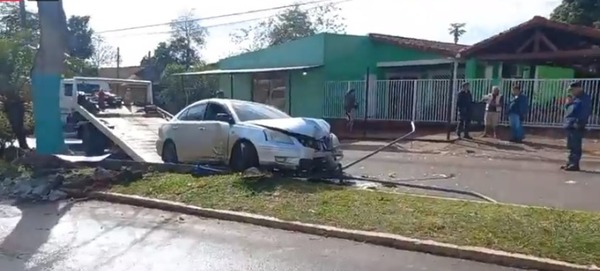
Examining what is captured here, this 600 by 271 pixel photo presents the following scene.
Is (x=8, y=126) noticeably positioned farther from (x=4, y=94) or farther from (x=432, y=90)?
(x=432, y=90)

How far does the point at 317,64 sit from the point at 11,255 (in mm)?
18442

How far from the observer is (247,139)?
9.49 metres

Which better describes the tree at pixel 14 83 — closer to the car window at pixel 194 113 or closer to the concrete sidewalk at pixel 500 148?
the car window at pixel 194 113

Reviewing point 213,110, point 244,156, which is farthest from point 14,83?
point 244,156

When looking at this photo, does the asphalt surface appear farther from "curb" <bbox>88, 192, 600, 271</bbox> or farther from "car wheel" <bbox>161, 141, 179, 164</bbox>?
"car wheel" <bbox>161, 141, 179, 164</bbox>

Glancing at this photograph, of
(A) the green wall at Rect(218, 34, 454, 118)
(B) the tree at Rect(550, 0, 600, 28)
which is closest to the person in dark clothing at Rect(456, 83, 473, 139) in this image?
(A) the green wall at Rect(218, 34, 454, 118)

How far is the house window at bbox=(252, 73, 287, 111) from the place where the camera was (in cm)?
2588

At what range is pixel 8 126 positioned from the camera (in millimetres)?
14023

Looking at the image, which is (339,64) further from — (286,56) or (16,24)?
(16,24)

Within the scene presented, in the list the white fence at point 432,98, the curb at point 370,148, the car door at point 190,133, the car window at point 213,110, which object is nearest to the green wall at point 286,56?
the white fence at point 432,98

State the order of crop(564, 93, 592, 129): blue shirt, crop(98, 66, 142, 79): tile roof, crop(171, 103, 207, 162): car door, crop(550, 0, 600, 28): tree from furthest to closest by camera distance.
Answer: crop(98, 66, 142, 79): tile roof, crop(550, 0, 600, 28): tree, crop(564, 93, 592, 129): blue shirt, crop(171, 103, 207, 162): car door

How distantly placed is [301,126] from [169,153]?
3.64 metres

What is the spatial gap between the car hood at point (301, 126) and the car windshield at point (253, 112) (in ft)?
1.59

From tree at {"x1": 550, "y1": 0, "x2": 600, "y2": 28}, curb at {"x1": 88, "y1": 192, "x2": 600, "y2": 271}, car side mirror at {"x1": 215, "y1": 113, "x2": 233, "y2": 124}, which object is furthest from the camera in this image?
tree at {"x1": 550, "y1": 0, "x2": 600, "y2": 28}
